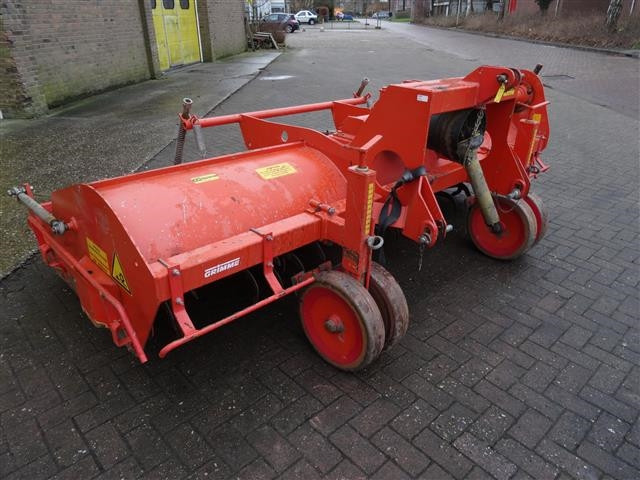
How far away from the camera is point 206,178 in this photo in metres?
2.92

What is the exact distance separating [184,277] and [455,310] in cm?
207

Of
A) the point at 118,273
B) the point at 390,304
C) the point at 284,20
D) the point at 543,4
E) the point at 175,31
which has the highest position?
the point at 543,4

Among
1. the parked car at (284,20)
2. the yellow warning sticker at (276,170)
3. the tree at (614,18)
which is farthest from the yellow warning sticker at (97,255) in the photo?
the parked car at (284,20)

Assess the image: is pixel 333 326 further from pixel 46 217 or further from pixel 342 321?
pixel 46 217

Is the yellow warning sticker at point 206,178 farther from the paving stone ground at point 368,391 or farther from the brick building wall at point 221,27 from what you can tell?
the brick building wall at point 221,27

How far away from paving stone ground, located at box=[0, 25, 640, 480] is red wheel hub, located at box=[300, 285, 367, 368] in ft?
0.39

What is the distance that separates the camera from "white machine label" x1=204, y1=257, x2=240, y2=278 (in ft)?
7.97

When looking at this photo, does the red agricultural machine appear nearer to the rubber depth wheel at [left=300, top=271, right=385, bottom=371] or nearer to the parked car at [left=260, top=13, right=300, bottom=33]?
the rubber depth wheel at [left=300, top=271, right=385, bottom=371]

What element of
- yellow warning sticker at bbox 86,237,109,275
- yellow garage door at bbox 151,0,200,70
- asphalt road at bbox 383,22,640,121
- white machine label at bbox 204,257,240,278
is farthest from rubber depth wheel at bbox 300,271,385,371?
yellow garage door at bbox 151,0,200,70

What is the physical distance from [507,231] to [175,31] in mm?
13920

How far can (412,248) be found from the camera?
437 cm

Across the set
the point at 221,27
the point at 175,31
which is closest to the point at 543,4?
the point at 221,27

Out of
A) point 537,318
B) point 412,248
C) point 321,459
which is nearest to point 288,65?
point 412,248

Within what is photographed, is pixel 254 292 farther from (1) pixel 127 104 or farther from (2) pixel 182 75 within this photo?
(2) pixel 182 75
